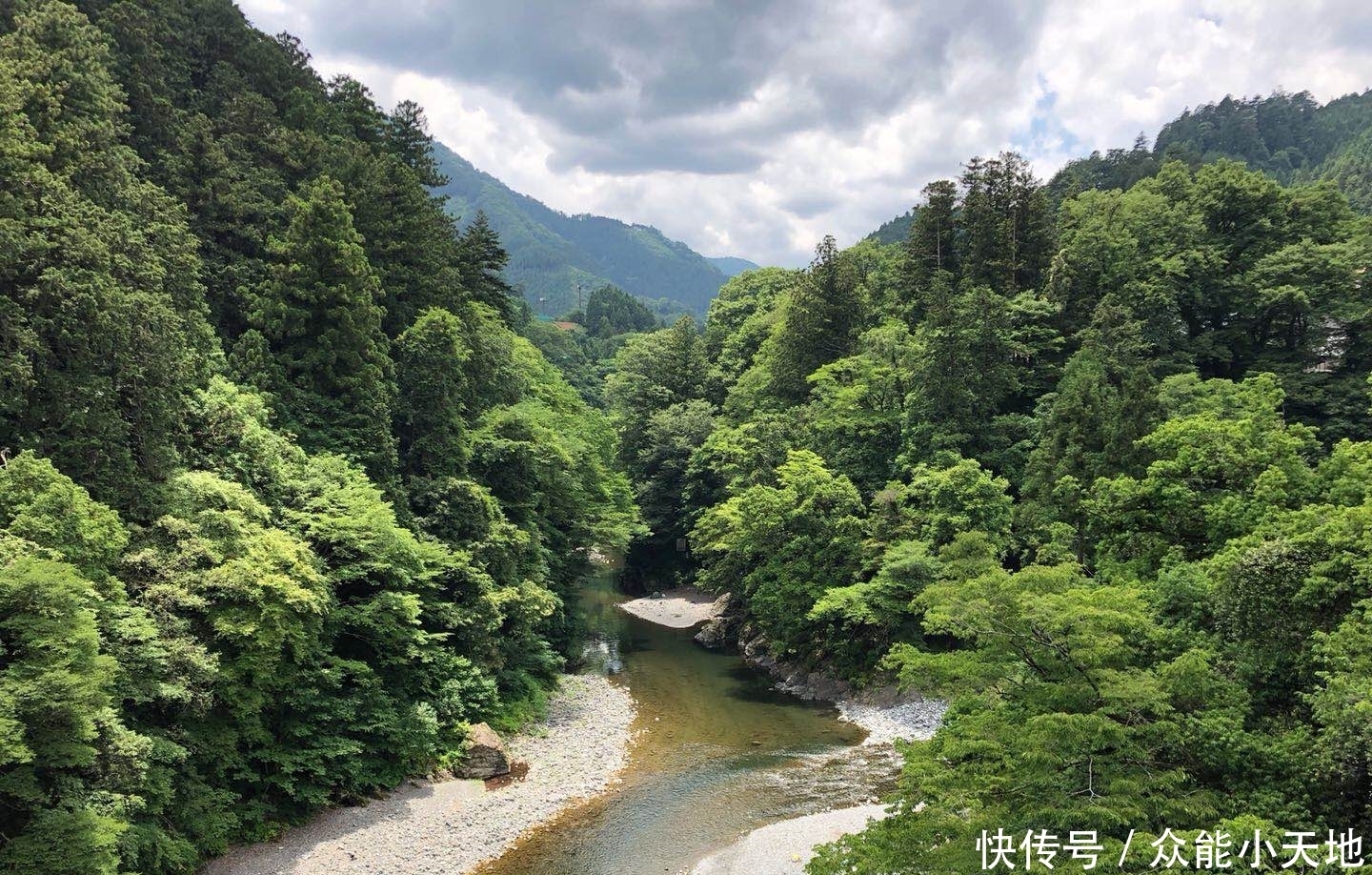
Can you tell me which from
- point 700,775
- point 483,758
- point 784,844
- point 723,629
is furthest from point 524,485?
point 784,844

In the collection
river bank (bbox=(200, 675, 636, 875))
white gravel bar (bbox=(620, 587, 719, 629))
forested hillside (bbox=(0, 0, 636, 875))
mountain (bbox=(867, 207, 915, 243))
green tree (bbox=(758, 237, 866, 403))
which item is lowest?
river bank (bbox=(200, 675, 636, 875))

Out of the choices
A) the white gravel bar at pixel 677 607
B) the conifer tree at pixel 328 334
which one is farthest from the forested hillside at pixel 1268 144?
the conifer tree at pixel 328 334

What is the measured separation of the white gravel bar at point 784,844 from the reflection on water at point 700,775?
0.52 m

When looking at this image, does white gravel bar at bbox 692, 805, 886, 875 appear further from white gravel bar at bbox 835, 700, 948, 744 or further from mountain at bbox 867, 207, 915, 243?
mountain at bbox 867, 207, 915, 243

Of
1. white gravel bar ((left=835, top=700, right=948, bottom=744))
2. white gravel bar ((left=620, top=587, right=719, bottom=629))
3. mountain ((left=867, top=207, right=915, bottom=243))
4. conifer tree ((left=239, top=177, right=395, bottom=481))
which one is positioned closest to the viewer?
conifer tree ((left=239, top=177, right=395, bottom=481))

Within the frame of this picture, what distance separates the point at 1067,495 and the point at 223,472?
79.4ft

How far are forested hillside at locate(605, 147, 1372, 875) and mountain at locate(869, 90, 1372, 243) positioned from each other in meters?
36.9

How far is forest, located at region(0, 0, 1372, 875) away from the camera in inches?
453

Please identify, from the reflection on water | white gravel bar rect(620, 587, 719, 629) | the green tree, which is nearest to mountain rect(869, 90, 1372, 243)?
the green tree

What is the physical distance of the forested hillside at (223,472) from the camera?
1269cm

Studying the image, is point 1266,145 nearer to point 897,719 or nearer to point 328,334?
point 897,719

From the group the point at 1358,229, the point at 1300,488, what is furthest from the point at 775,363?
the point at 1300,488

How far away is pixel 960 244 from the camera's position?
45156mm

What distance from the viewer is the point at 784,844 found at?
18.0 meters
